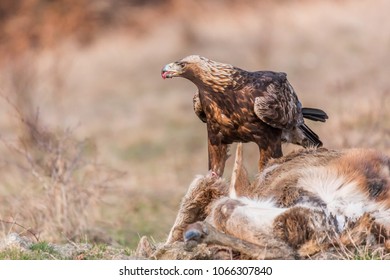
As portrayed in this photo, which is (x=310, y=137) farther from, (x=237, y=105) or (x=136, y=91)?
(x=136, y=91)

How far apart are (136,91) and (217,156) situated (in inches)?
596

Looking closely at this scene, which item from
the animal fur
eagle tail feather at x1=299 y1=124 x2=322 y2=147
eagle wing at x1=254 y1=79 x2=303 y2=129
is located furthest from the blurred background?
the animal fur

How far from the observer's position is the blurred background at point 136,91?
8.84 metres

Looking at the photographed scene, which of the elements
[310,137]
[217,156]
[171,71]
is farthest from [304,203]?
[310,137]

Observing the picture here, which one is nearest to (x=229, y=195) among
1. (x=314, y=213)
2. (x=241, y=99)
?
(x=314, y=213)

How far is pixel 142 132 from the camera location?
18.4 meters

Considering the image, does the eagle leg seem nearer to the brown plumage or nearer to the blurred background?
the brown plumage

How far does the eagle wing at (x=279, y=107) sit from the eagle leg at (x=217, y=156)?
→ 425mm

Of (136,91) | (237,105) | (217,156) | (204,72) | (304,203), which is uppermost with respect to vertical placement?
(204,72)

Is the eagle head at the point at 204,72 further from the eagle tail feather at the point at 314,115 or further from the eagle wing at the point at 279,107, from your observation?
the eagle tail feather at the point at 314,115

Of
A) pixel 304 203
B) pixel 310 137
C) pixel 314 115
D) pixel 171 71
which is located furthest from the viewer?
pixel 314 115

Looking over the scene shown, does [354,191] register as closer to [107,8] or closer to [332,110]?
[332,110]

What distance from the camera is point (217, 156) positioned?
728 centimetres

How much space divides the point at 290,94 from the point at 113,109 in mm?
13629
